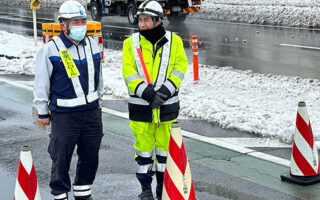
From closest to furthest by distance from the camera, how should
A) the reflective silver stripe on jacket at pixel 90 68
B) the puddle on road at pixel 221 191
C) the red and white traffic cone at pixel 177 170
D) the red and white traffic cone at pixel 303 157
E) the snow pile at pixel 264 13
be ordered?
1. the red and white traffic cone at pixel 177 170
2. the reflective silver stripe on jacket at pixel 90 68
3. the puddle on road at pixel 221 191
4. the red and white traffic cone at pixel 303 157
5. the snow pile at pixel 264 13

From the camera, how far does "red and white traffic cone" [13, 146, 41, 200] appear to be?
4934mm

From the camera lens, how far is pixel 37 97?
18.2 feet

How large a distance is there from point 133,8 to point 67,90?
19549mm

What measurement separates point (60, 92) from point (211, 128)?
366 centimetres

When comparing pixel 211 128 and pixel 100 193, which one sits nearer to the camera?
pixel 100 193

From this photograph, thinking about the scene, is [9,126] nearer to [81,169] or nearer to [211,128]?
[211,128]

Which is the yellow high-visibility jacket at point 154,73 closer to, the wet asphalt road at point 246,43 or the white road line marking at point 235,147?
the white road line marking at point 235,147

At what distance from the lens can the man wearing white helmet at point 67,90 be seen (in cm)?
552

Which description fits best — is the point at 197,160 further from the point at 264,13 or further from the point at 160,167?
the point at 264,13

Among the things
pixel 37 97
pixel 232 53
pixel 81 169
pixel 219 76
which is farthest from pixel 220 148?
pixel 232 53

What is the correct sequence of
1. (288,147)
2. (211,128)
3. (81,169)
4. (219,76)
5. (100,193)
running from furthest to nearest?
(219,76) → (211,128) → (288,147) → (100,193) → (81,169)

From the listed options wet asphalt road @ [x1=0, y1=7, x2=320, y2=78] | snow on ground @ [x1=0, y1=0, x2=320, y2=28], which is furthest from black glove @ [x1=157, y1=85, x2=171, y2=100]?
snow on ground @ [x1=0, y1=0, x2=320, y2=28]

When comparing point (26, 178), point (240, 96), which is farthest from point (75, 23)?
point (240, 96)

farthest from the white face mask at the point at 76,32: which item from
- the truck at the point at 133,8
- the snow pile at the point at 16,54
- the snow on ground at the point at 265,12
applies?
the truck at the point at 133,8
